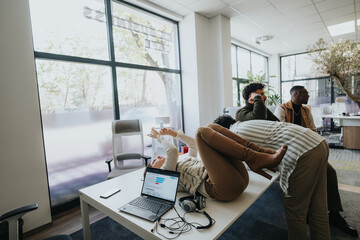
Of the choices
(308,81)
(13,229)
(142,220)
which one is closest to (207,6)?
(142,220)

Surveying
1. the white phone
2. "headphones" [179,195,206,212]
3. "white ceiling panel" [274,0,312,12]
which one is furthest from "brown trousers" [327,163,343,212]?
"white ceiling panel" [274,0,312,12]

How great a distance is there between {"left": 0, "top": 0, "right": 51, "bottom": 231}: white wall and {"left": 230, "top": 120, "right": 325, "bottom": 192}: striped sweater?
2266 millimetres

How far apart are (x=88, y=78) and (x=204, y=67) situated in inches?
96.0

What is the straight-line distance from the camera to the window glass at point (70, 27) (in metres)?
2.53

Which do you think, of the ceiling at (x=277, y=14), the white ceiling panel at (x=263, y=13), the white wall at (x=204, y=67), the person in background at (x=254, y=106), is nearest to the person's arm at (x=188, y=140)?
the person in background at (x=254, y=106)

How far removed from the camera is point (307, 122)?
2539 millimetres

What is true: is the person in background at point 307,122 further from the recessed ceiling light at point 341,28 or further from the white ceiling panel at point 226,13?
the recessed ceiling light at point 341,28

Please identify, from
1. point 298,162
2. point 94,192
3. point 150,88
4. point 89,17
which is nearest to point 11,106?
point 94,192

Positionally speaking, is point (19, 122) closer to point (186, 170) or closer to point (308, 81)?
point (186, 170)

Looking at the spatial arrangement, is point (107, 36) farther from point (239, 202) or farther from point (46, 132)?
point (239, 202)

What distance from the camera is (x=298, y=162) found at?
1.36m

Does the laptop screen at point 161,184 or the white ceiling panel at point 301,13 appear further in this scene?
the white ceiling panel at point 301,13

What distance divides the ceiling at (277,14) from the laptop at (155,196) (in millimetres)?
3322

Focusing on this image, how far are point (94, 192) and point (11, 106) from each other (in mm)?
1417
